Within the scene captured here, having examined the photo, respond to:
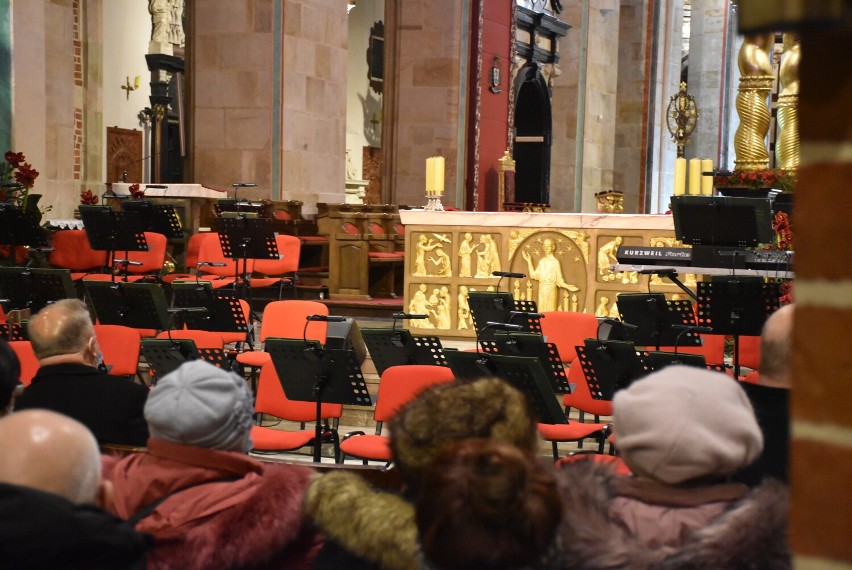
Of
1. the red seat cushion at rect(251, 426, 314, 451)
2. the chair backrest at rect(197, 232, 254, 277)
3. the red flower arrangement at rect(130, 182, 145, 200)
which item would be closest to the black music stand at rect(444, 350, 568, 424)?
the red seat cushion at rect(251, 426, 314, 451)

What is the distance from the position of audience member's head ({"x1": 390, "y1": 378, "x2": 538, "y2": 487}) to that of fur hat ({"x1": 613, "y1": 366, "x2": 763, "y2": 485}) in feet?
0.71

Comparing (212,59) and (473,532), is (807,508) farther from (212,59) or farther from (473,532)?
(212,59)

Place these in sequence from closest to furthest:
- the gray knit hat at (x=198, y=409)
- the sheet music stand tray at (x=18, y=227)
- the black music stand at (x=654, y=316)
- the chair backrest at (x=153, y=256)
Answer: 1. the gray knit hat at (x=198, y=409)
2. the black music stand at (x=654, y=316)
3. the sheet music stand tray at (x=18, y=227)
4. the chair backrest at (x=153, y=256)

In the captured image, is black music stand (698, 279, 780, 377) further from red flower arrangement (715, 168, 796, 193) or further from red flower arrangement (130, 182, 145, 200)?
red flower arrangement (130, 182, 145, 200)

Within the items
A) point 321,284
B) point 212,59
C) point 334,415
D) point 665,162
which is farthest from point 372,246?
point 665,162

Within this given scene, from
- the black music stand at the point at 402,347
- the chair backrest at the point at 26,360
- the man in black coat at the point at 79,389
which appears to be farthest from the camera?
the black music stand at the point at 402,347

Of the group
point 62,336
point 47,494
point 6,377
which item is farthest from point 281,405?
point 47,494

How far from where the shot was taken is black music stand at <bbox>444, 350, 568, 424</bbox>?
481 centimetres

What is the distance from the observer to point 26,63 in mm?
11125

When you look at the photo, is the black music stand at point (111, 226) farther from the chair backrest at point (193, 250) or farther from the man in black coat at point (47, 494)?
the man in black coat at point (47, 494)

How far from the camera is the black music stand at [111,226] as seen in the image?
30.0 ft

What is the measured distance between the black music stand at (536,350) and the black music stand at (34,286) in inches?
130

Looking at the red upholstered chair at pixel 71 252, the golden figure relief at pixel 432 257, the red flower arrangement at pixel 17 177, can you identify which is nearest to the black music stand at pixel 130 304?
the red flower arrangement at pixel 17 177

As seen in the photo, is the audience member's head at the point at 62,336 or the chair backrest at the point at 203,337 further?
the chair backrest at the point at 203,337
